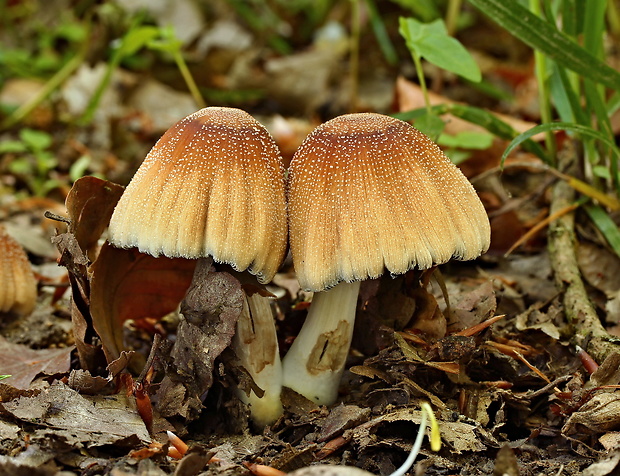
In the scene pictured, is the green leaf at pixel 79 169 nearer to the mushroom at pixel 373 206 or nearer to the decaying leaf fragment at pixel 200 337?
the decaying leaf fragment at pixel 200 337

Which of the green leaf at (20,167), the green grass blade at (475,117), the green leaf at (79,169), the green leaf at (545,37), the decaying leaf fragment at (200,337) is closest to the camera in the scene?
the decaying leaf fragment at (200,337)

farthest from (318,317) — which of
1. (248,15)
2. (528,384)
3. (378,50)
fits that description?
(248,15)

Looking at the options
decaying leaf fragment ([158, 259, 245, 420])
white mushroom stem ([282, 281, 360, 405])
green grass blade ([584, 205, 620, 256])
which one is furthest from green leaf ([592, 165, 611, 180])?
decaying leaf fragment ([158, 259, 245, 420])

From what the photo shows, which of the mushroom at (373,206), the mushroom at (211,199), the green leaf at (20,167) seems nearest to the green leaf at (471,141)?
the mushroom at (373,206)

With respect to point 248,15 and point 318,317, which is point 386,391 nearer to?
point 318,317

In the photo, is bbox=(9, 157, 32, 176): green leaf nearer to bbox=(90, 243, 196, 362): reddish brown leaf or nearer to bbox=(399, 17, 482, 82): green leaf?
bbox=(90, 243, 196, 362): reddish brown leaf

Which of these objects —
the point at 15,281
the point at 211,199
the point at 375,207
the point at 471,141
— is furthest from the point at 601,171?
the point at 15,281
